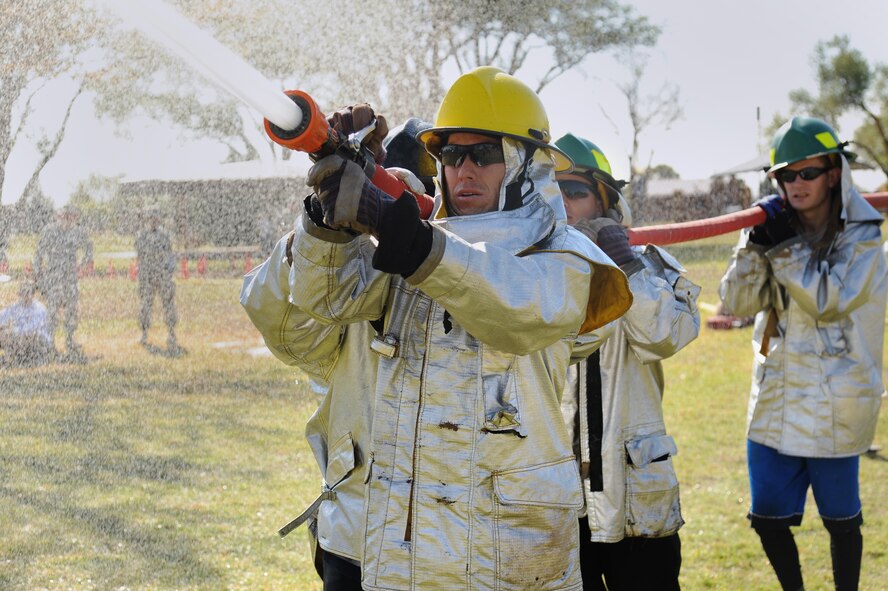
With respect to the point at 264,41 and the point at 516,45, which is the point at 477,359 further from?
the point at 516,45

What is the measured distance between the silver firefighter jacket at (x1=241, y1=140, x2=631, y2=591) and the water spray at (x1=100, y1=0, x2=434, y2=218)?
0.74ft


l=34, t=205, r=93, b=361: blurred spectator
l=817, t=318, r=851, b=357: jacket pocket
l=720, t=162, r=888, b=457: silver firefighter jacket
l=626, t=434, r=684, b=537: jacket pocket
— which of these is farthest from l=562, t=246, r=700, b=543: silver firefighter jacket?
l=34, t=205, r=93, b=361: blurred spectator

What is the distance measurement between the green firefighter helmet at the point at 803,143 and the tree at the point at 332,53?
12.6ft

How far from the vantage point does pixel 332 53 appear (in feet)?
29.8

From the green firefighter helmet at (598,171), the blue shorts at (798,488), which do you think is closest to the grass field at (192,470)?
the blue shorts at (798,488)

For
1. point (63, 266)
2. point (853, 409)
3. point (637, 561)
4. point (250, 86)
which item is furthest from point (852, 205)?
point (63, 266)

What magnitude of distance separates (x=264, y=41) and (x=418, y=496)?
6.86 metres

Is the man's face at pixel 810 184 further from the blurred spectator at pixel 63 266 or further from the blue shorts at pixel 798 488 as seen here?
the blurred spectator at pixel 63 266

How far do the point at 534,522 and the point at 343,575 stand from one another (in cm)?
52

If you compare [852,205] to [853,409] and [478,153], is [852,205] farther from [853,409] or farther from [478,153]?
[478,153]

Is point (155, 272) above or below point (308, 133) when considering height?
below

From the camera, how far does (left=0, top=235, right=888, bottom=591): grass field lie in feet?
16.0

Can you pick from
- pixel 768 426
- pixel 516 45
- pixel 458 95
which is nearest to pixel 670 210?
pixel 516 45

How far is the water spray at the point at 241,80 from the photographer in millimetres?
1609
